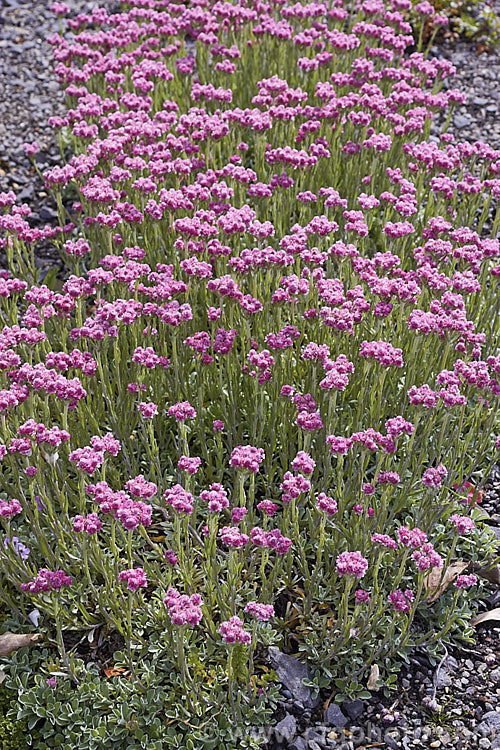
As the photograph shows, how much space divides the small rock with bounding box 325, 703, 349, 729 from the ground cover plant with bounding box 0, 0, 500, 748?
141 mm

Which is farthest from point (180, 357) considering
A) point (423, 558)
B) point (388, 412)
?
point (423, 558)

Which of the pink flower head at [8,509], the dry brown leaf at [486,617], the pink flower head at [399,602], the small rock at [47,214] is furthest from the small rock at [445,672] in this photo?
the small rock at [47,214]

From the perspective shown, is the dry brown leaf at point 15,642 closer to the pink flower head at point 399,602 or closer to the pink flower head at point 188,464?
the pink flower head at point 188,464

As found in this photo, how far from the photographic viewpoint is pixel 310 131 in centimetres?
547

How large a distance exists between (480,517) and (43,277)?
147 inches

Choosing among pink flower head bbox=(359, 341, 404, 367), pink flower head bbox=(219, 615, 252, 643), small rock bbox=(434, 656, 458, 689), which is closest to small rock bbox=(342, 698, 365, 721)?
small rock bbox=(434, 656, 458, 689)

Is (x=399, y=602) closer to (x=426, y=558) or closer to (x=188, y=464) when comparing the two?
(x=426, y=558)

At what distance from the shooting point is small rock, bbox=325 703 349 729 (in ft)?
11.5

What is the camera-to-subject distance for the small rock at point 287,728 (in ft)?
11.2

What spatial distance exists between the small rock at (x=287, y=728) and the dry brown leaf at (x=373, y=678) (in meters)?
0.39

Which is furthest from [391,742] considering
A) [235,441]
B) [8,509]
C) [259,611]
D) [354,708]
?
[8,509]

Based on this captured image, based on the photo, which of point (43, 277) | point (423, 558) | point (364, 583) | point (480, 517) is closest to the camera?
point (423, 558)

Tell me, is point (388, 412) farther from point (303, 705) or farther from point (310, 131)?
point (310, 131)

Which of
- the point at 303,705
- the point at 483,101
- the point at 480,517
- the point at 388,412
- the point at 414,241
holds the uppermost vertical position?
the point at 483,101
